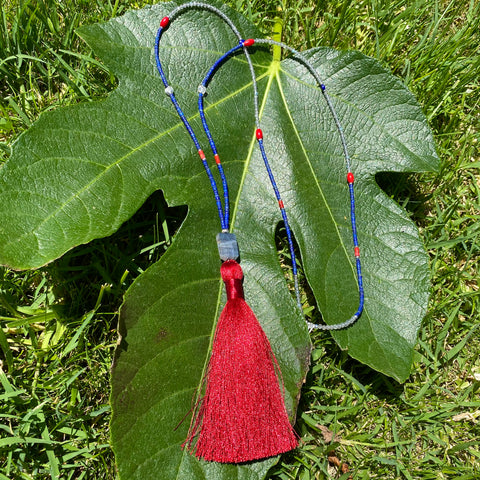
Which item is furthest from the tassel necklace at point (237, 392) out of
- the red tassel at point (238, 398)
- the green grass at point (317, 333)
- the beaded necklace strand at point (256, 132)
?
the green grass at point (317, 333)

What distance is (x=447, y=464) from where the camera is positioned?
5.65 ft

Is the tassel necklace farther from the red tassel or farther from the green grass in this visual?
the green grass

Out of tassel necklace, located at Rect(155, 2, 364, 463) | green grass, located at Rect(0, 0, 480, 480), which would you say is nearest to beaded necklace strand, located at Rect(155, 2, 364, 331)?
tassel necklace, located at Rect(155, 2, 364, 463)

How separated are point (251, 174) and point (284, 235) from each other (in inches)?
14.3

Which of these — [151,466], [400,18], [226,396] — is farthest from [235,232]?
[400,18]

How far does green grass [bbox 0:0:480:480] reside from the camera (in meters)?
1.63

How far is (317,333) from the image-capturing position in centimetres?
177

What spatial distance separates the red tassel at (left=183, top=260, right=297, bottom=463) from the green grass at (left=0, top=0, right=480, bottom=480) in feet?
1.02

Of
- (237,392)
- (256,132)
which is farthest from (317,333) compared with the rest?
(256,132)

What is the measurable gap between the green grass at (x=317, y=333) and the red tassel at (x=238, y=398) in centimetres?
31

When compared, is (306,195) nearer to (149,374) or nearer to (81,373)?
(149,374)

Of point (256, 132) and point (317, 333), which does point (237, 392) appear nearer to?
point (317, 333)

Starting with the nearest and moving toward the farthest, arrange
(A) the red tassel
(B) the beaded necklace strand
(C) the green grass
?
(A) the red tassel < (B) the beaded necklace strand < (C) the green grass

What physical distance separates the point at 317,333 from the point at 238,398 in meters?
0.47
